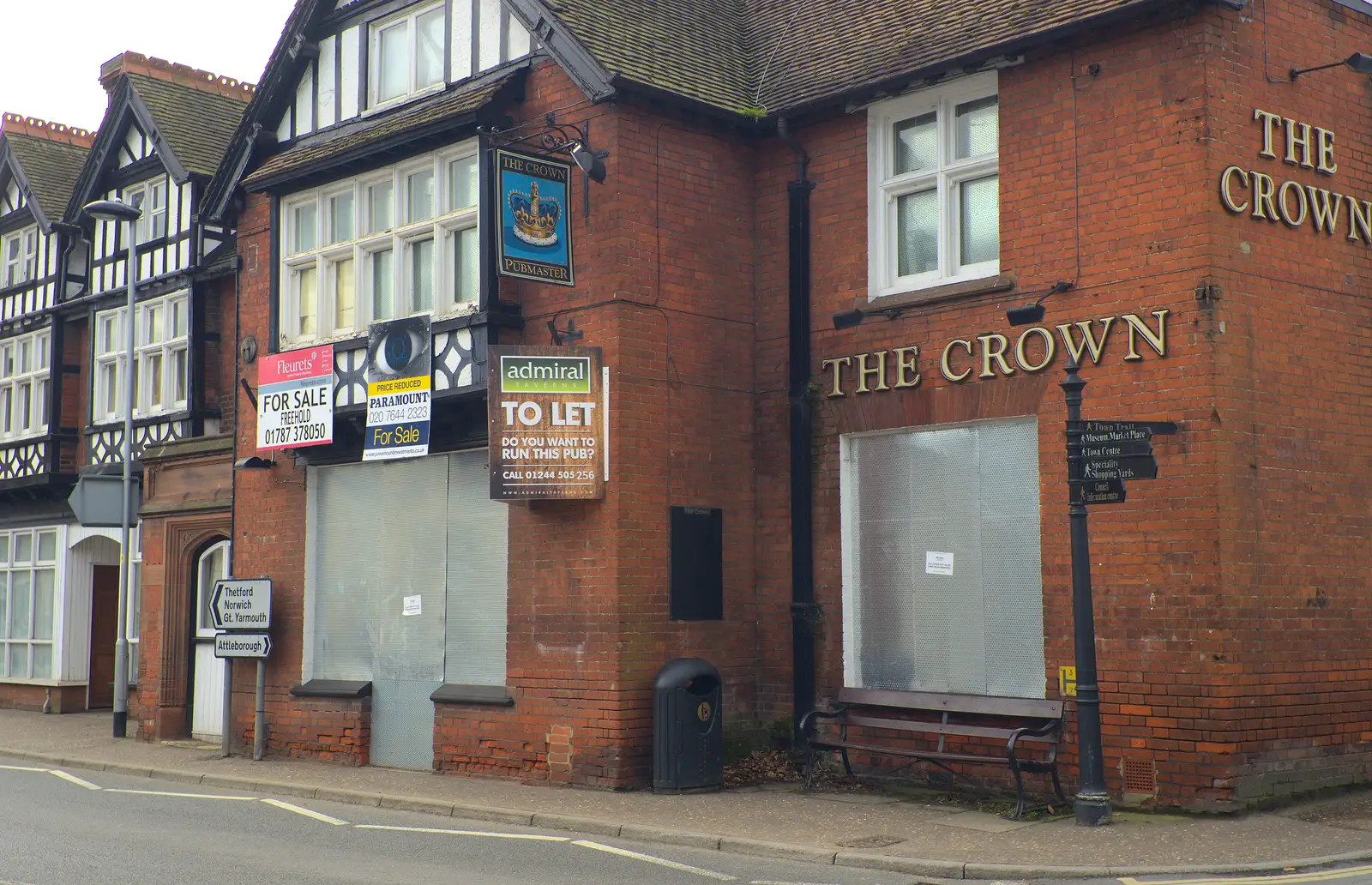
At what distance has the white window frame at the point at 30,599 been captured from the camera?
84.1 feet

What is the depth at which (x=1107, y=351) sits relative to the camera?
12219 millimetres

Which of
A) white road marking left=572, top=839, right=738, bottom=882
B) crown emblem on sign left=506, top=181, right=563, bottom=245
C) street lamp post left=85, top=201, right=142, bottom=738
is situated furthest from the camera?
street lamp post left=85, top=201, right=142, bottom=738

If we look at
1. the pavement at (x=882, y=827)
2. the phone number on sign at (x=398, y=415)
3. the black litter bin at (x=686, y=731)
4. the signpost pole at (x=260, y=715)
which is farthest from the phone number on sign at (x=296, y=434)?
the black litter bin at (x=686, y=731)

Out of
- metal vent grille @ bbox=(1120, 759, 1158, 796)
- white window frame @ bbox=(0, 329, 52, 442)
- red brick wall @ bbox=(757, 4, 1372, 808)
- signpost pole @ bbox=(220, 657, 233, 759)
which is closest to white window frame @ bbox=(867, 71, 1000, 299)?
red brick wall @ bbox=(757, 4, 1372, 808)

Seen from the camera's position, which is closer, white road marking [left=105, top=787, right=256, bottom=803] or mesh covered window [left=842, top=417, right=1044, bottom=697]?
mesh covered window [left=842, top=417, right=1044, bottom=697]

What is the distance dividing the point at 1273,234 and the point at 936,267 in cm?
301

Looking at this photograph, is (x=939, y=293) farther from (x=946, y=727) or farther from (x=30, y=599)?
(x=30, y=599)

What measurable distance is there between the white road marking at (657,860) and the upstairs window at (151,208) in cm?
1601

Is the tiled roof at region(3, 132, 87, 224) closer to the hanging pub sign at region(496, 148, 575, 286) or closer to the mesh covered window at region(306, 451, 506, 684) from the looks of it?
the mesh covered window at region(306, 451, 506, 684)

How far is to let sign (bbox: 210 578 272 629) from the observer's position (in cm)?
1670

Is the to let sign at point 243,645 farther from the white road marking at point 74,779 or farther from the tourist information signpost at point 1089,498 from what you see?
the tourist information signpost at point 1089,498

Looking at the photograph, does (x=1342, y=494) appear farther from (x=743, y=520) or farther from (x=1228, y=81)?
(x=743, y=520)

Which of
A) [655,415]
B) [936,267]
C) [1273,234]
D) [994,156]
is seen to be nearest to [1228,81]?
[1273,234]

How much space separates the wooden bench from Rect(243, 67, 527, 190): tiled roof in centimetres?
695
